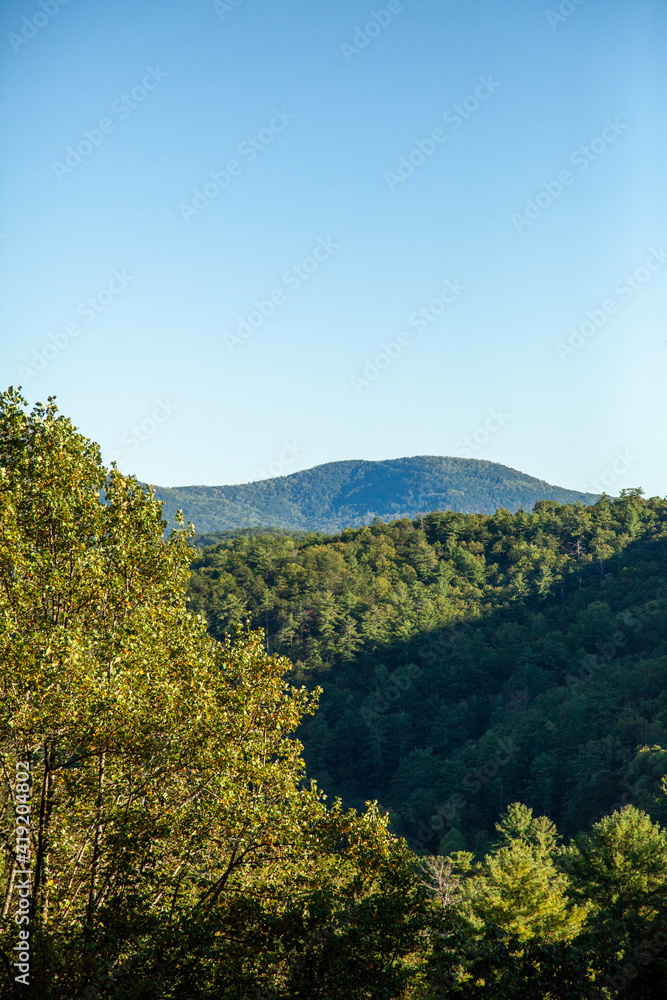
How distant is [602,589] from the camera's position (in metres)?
84.9

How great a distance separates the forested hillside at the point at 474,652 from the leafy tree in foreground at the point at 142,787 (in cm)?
2435

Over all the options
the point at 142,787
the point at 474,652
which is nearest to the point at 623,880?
the point at 142,787

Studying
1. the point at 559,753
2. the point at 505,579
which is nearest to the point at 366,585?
the point at 505,579

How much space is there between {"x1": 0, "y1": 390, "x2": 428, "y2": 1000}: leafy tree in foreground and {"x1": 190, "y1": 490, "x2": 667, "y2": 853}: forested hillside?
24351mm

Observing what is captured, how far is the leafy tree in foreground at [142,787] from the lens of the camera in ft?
30.6

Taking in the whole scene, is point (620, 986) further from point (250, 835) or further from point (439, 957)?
point (250, 835)

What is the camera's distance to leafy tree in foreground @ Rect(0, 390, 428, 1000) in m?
9.32
